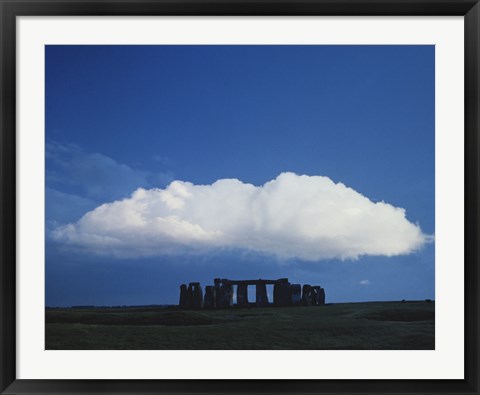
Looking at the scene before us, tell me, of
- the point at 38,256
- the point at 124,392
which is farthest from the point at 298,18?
the point at 124,392

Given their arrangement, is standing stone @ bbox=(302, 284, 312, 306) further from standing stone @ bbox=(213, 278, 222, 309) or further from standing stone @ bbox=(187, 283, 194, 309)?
standing stone @ bbox=(187, 283, 194, 309)

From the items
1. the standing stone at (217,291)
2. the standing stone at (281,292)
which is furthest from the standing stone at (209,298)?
the standing stone at (281,292)

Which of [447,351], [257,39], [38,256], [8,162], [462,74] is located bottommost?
[447,351]

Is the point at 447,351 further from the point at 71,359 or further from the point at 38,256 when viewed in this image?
the point at 38,256

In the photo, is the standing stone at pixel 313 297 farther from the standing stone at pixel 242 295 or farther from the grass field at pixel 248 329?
the standing stone at pixel 242 295

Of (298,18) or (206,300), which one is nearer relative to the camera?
(298,18)
